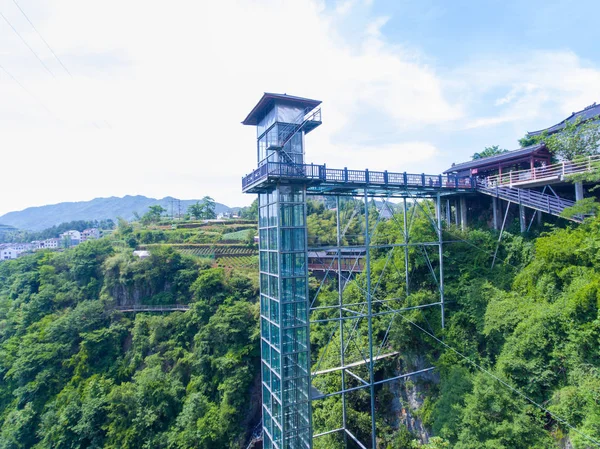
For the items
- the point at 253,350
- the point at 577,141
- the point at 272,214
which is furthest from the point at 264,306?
the point at 577,141

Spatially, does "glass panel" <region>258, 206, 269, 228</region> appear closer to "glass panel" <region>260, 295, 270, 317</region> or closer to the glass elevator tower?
the glass elevator tower

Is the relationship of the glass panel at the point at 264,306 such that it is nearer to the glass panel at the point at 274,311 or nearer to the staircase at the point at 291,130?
the glass panel at the point at 274,311

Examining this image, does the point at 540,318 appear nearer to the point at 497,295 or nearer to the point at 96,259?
the point at 497,295

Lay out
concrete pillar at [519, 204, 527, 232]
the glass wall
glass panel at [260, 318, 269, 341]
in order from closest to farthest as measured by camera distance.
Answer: the glass wall, glass panel at [260, 318, 269, 341], concrete pillar at [519, 204, 527, 232]

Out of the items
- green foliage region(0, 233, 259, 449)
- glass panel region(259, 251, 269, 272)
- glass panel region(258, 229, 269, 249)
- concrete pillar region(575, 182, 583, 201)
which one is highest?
concrete pillar region(575, 182, 583, 201)

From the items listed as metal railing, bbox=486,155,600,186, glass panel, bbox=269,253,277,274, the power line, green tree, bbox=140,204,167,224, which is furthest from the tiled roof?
green tree, bbox=140,204,167,224

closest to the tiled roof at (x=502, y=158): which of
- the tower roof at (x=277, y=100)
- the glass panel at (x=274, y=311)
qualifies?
the tower roof at (x=277, y=100)
